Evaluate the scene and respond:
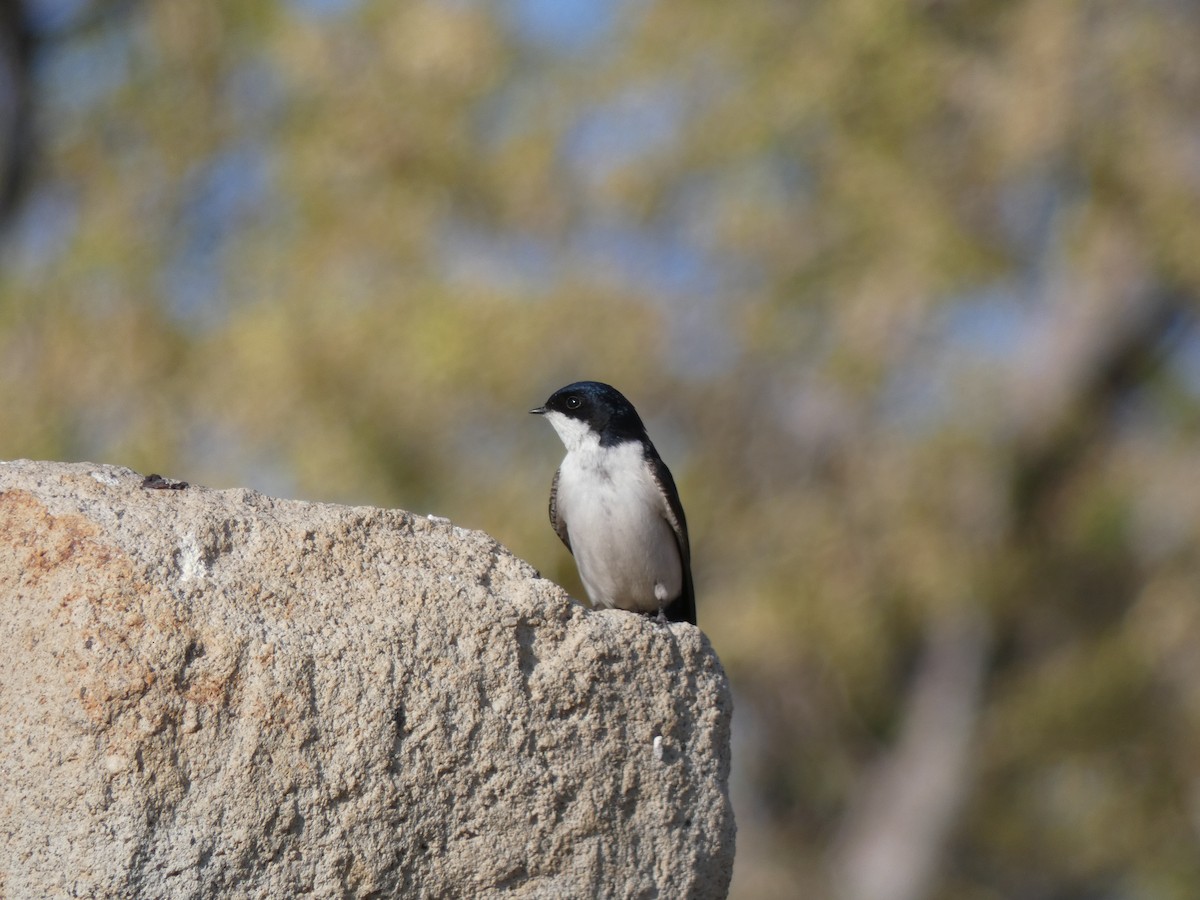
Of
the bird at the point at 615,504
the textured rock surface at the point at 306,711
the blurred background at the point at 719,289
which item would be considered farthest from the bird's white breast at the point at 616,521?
the blurred background at the point at 719,289

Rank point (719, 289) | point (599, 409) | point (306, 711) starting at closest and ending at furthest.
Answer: point (306, 711)
point (599, 409)
point (719, 289)

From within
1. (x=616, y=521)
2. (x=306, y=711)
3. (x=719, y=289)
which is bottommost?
(x=306, y=711)

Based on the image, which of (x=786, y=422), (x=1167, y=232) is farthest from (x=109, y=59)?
(x=1167, y=232)

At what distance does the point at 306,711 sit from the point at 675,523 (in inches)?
110

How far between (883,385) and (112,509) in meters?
9.21

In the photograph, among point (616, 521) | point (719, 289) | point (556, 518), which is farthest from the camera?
point (719, 289)

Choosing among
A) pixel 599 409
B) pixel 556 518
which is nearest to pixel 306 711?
pixel 599 409

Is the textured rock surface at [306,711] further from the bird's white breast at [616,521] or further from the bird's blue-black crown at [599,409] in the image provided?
the bird's blue-black crown at [599,409]

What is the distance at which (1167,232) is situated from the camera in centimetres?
1217

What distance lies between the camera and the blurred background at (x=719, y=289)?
39.6 ft

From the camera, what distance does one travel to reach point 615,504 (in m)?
6.43

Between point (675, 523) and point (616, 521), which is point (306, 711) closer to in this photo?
point (616, 521)

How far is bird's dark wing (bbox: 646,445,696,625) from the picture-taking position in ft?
21.4

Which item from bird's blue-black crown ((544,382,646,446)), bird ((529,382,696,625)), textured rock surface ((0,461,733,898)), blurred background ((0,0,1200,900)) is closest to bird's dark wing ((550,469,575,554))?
bird ((529,382,696,625))
